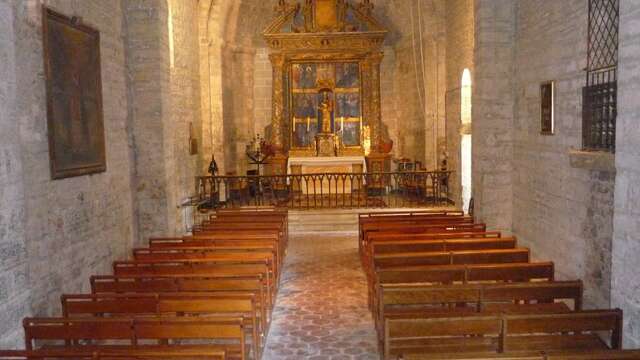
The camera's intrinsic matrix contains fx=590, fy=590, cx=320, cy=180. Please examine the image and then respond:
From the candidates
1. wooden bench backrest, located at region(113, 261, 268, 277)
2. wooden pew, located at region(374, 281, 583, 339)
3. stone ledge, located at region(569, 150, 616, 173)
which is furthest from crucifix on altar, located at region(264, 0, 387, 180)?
wooden pew, located at region(374, 281, 583, 339)

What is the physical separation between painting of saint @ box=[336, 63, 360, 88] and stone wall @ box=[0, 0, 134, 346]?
34.1 ft

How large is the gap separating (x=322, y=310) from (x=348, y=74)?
41.6 feet

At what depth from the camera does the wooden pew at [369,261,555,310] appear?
696 cm

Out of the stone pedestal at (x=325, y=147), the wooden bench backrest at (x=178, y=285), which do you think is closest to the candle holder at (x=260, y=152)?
the stone pedestal at (x=325, y=147)

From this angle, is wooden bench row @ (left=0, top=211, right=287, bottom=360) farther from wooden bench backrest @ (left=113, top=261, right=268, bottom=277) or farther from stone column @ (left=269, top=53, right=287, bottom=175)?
stone column @ (left=269, top=53, right=287, bottom=175)

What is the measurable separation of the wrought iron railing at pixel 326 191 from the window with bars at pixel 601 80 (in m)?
7.57

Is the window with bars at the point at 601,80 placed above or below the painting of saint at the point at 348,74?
below

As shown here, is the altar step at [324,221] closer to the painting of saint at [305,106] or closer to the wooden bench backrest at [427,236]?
the wooden bench backrest at [427,236]

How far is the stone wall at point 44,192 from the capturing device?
510 centimetres

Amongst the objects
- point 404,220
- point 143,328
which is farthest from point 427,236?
point 143,328

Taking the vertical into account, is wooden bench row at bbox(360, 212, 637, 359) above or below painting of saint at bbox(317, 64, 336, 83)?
below

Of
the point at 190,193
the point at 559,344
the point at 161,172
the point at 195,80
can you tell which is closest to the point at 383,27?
the point at 195,80

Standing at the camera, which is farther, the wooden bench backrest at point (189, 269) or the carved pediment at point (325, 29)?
the carved pediment at point (325, 29)

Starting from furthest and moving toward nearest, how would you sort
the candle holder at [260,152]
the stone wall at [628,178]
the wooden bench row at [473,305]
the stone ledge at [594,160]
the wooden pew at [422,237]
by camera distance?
1. the candle holder at [260,152]
2. the wooden pew at [422,237]
3. the stone ledge at [594,160]
4. the wooden bench row at [473,305]
5. the stone wall at [628,178]
